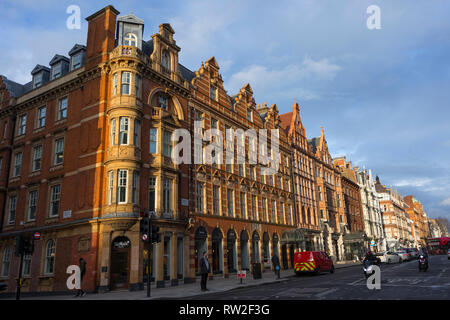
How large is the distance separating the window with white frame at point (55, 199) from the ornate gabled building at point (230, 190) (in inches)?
381

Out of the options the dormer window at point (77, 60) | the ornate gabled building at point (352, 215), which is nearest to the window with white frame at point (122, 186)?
the dormer window at point (77, 60)

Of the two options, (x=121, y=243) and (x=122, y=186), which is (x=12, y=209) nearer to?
(x=122, y=186)

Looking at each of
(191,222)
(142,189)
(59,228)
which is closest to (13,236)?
(59,228)

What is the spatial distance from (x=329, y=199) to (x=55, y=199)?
41.9 meters

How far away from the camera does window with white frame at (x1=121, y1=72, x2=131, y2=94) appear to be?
23.9 metres

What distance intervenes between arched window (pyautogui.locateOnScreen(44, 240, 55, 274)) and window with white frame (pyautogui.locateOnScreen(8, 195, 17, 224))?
557cm

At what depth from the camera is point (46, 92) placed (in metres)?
28.4

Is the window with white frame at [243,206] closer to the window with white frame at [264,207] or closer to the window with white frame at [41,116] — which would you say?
the window with white frame at [264,207]

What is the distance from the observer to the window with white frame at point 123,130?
23062mm

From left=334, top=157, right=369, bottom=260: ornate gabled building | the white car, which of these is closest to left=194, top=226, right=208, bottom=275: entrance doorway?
the white car

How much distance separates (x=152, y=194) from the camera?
24203 millimetres

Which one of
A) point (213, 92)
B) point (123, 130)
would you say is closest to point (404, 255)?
point (213, 92)

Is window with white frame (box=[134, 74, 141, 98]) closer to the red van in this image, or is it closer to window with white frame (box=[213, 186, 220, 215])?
window with white frame (box=[213, 186, 220, 215])
